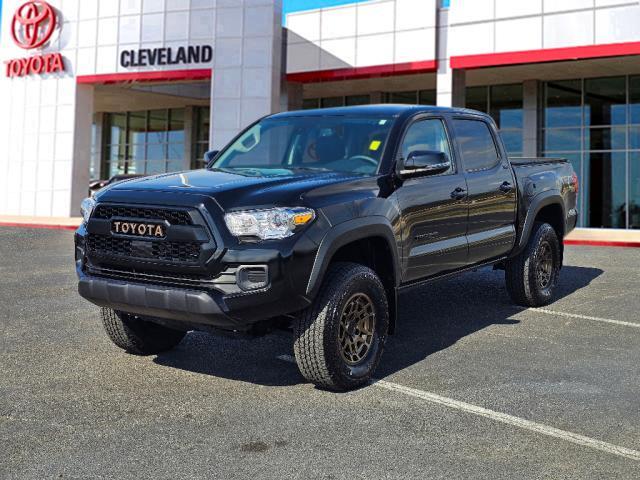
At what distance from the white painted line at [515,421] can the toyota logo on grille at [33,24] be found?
26.4m

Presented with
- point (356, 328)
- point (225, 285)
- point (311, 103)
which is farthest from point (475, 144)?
point (311, 103)

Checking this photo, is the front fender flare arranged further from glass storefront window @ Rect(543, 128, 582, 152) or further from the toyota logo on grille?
the toyota logo on grille

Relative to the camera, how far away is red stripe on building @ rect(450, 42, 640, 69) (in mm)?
19172

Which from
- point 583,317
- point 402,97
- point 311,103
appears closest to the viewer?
point 583,317

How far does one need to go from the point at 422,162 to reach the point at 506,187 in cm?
198

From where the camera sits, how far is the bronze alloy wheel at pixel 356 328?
4.82m

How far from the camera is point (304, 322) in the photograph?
466 centimetres

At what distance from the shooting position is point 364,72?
910 inches

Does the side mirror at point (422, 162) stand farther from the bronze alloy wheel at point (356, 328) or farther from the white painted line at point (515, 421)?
the white painted line at point (515, 421)

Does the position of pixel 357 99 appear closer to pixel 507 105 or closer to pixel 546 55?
pixel 507 105

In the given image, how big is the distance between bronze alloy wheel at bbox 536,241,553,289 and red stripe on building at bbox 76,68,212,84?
19.0 meters

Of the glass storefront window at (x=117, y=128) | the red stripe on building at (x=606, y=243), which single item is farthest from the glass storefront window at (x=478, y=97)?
the glass storefront window at (x=117, y=128)

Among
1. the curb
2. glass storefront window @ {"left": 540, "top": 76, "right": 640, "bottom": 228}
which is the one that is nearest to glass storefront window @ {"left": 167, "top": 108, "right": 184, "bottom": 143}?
the curb

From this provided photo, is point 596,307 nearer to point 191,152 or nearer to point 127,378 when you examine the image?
point 127,378
